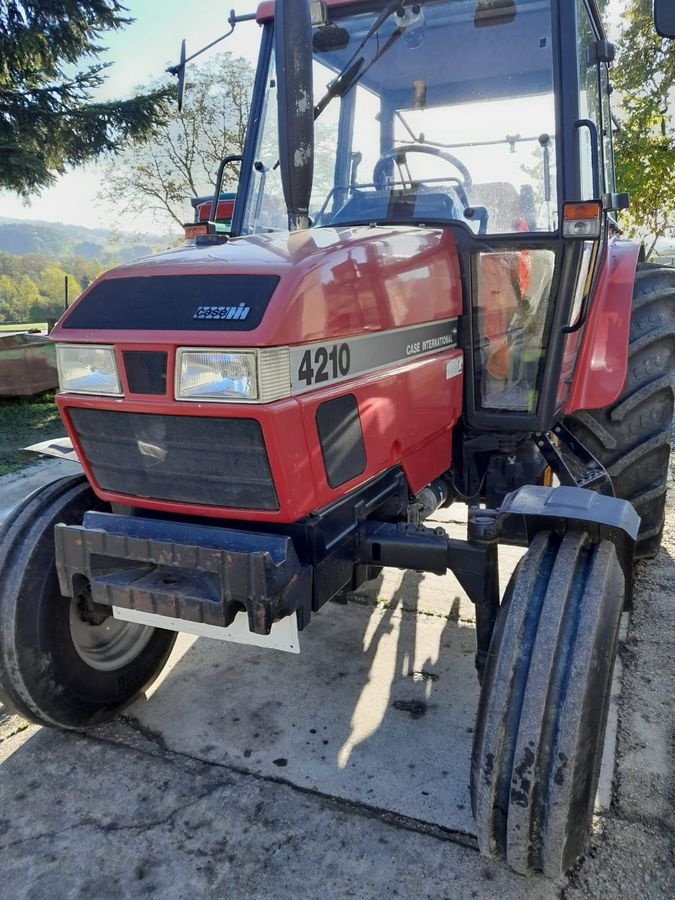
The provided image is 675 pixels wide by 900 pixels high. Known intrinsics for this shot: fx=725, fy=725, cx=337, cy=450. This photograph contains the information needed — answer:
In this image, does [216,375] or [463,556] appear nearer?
[216,375]

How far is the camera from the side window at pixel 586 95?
105 inches

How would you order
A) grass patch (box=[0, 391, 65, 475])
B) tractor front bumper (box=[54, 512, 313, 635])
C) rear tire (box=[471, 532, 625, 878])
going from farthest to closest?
grass patch (box=[0, 391, 65, 475])
tractor front bumper (box=[54, 512, 313, 635])
rear tire (box=[471, 532, 625, 878])

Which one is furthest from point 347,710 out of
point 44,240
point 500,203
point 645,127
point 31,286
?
point 44,240

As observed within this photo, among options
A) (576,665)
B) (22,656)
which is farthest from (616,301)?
(22,656)

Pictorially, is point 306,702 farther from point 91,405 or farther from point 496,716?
point 91,405

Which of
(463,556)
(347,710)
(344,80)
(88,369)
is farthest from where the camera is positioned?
(344,80)

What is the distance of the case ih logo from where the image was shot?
1823 millimetres

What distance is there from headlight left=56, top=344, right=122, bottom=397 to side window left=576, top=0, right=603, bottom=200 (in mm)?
1818

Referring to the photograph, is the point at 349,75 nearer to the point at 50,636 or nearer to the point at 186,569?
the point at 186,569

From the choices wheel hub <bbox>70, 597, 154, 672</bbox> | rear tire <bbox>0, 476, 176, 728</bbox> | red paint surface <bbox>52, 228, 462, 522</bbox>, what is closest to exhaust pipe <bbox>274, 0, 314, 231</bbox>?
red paint surface <bbox>52, 228, 462, 522</bbox>

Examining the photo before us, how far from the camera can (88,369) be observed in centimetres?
209

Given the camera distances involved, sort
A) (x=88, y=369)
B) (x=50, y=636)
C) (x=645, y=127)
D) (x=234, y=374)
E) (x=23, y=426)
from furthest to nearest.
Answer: (x=645, y=127)
(x=23, y=426)
(x=50, y=636)
(x=88, y=369)
(x=234, y=374)

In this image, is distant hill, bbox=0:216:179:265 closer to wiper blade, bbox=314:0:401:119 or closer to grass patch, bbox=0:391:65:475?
grass patch, bbox=0:391:65:475

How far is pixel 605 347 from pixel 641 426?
0.47 metres
